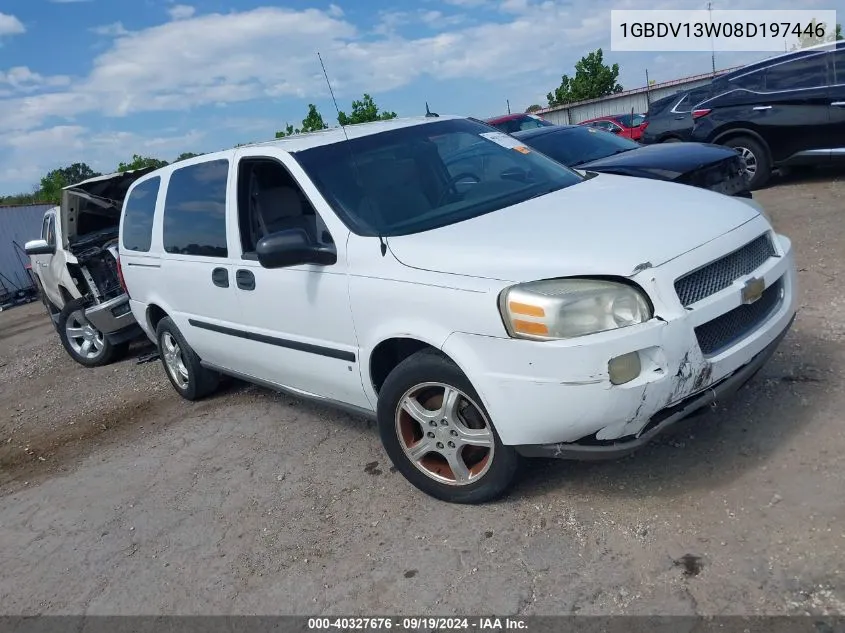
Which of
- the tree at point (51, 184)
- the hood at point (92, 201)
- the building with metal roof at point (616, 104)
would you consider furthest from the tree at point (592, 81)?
the hood at point (92, 201)

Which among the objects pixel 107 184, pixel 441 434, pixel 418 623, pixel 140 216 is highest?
pixel 107 184

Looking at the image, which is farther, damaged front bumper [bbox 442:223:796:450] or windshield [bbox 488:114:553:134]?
windshield [bbox 488:114:553:134]

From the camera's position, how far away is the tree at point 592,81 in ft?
136

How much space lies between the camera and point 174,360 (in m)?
5.98

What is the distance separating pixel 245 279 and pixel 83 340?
16.5 feet

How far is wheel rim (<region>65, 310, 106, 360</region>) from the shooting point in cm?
830

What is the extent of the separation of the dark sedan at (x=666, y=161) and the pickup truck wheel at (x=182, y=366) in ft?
10.6

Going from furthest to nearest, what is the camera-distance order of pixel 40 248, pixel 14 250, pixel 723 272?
pixel 14 250 → pixel 40 248 → pixel 723 272

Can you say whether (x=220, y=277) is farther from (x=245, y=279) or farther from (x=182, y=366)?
(x=182, y=366)

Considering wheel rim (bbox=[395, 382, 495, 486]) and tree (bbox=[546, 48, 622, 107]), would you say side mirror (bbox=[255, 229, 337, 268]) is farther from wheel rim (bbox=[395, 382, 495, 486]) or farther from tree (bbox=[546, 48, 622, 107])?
tree (bbox=[546, 48, 622, 107])

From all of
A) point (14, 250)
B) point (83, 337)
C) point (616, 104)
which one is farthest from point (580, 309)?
point (616, 104)

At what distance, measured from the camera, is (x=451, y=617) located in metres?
2.82

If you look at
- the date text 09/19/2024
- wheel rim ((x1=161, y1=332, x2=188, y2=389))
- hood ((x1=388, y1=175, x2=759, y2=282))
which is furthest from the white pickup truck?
the date text 09/19/2024

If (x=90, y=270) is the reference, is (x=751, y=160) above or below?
below
